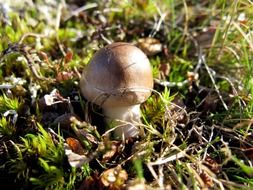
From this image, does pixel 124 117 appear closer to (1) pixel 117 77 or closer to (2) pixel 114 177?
(1) pixel 117 77

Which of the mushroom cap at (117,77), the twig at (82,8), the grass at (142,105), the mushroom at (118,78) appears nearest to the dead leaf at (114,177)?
the grass at (142,105)

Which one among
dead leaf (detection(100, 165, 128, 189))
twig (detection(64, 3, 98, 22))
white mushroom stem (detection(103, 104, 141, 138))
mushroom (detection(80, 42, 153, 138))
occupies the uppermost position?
twig (detection(64, 3, 98, 22))

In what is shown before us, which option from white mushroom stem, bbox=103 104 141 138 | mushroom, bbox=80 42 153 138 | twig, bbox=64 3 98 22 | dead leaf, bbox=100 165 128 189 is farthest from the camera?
twig, bbox=64 3 98 22

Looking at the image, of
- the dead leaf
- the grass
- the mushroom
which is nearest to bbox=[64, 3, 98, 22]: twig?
the grass

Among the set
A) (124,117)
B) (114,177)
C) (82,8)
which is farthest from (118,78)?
(82,8)

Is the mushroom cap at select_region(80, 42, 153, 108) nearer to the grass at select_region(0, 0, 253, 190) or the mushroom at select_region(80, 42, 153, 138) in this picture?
the mushroom at select_region(80, 42, 153, 138)
